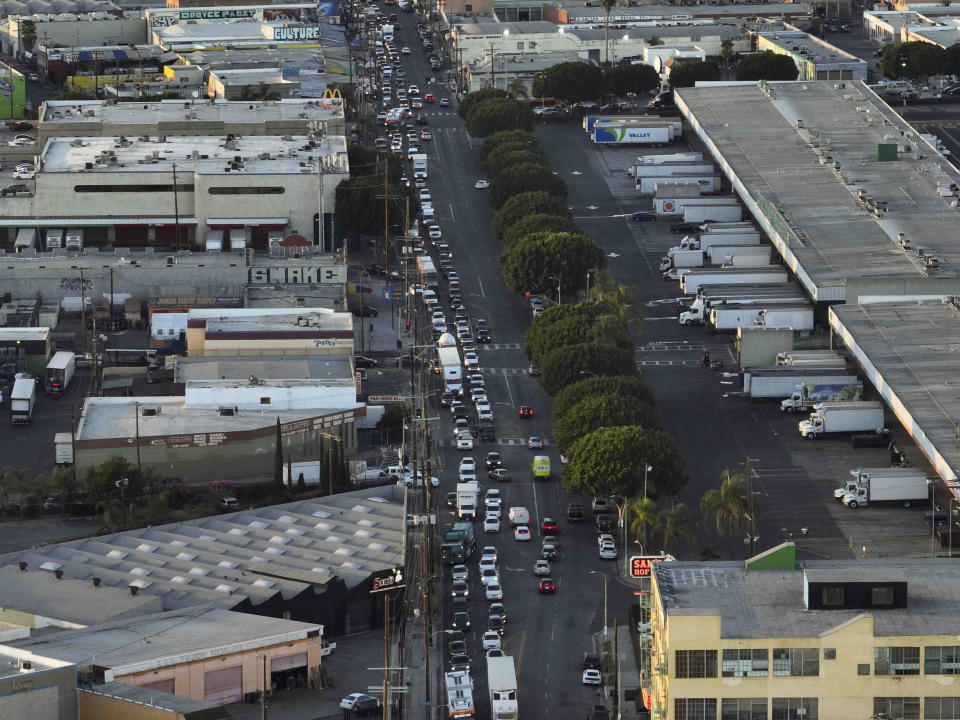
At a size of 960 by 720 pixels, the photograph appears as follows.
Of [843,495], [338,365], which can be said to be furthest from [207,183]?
[843,495]

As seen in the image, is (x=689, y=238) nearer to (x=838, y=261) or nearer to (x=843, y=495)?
(x=838, y=261)

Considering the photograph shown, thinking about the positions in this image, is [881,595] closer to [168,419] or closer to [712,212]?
[168,419]

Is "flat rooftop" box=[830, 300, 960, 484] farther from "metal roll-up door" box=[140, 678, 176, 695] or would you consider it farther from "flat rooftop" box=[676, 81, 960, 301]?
"metal roll-up door" box=[140, 678, 176, 695]

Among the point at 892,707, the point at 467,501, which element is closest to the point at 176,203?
the point at 467,501

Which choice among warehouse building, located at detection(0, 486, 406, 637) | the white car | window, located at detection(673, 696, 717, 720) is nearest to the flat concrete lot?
the white car

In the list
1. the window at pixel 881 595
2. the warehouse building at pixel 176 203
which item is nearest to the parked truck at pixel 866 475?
the window at pixel 881 595

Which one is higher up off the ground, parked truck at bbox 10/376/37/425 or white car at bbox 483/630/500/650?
parked truck at bbox 10/376/37/425
